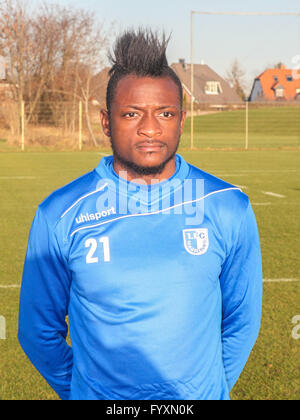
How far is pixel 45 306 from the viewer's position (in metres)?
1.90

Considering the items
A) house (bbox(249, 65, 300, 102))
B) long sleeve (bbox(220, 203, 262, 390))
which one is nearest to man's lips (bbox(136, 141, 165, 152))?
long sleeve (bbox(220, 203, 262, 390))

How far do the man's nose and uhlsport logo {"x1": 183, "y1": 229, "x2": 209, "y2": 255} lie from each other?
0.29 m

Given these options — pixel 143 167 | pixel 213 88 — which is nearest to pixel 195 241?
pixel 143 167

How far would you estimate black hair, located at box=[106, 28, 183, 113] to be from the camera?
1793 millimetres

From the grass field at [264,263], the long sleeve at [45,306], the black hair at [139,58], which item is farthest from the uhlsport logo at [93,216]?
the grass field at [264,263]

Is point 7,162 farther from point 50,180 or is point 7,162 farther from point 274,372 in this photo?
point 274,372

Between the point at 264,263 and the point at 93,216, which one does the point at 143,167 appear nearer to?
the point at 93,216

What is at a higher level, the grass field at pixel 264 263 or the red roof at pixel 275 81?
the red roof at pixel 275 81

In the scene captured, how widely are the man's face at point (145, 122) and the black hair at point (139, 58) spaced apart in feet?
0.08

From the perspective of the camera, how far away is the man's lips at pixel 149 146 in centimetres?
176

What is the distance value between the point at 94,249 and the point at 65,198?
19 centimetres

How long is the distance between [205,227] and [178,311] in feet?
0.80

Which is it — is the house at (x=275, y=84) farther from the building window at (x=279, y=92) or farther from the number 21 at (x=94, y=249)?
the number 21 at (x=94, y=249)

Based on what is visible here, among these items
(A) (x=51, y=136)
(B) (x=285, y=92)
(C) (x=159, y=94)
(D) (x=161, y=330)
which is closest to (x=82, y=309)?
(D) (x=161, y=330)
